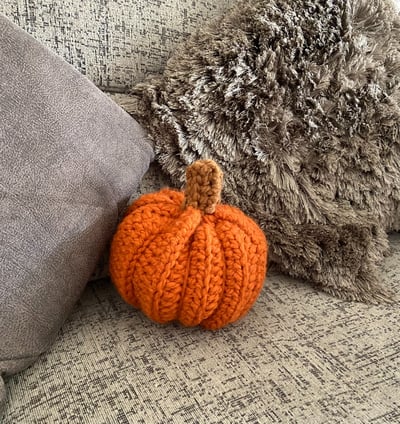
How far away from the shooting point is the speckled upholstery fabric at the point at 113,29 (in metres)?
0.67

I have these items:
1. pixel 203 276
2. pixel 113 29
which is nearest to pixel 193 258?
pixel 203 276

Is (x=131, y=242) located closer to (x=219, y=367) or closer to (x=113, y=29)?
(x=219, y=367)

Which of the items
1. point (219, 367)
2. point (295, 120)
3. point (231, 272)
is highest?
point (295, 120)

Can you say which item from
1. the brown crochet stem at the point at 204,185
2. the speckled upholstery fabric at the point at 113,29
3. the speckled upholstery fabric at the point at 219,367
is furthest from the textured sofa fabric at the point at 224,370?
the speckled upholstery fabric at the point at 113,29

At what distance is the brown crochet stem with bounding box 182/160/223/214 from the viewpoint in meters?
0.55

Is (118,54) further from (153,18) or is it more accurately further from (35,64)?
(35,64)

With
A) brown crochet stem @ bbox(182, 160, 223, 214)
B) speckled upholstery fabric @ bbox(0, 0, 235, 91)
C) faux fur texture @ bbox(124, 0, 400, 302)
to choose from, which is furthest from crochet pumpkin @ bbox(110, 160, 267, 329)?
speckled upholstery fabric @ bbox(0, 0, 235, 91)

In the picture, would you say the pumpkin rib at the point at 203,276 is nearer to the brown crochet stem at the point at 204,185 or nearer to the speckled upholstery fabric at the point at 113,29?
the brown crochet stem at the point at 204,185

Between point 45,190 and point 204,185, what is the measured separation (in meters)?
0.20

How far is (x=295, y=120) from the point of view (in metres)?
0.71

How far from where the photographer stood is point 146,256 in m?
0.55

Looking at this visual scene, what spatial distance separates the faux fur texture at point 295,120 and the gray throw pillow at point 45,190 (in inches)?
5.4

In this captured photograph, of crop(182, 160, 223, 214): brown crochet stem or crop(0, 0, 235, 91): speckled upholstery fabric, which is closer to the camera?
crop(182, 160, 223, 214): brown crochet stem

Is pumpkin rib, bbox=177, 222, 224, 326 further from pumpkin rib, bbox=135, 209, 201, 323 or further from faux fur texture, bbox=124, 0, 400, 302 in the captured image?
faux fur texture, bbox=124, 0, 400, 302
